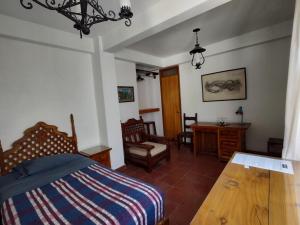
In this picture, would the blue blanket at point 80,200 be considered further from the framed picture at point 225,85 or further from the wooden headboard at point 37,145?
the framed picture at point 225,85

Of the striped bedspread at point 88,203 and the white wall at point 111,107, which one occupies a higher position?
the white wall at point 111,107

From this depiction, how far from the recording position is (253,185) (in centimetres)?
116

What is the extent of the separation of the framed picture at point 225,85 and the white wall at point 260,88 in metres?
0.09

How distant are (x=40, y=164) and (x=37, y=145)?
1.52 feet

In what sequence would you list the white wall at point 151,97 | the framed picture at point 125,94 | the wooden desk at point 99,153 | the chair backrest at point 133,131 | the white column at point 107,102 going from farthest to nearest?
the white wall at point 151,97
the framed picture at point 125,94
the chair backrest at point 133,131
the white column at point 107,102
the wooden desk at point 99,153

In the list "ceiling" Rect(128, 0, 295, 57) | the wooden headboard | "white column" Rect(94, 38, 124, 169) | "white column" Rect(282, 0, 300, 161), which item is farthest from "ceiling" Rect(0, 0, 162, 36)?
"white column" Rect(282, 0, 300, 161)

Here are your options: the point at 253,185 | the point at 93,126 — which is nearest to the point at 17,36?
the point at 93,126

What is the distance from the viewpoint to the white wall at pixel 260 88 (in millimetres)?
3051

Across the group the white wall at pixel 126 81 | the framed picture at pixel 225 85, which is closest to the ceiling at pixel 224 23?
the white wall at pixel 126 81

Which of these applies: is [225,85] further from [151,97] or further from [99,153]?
[99,153]

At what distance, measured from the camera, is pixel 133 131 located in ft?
11.9

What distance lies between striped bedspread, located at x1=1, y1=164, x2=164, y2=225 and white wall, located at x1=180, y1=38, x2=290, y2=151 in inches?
115

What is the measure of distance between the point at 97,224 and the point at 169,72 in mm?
4156

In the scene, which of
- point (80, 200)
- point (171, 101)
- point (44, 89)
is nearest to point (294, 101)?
point (80, 200)
